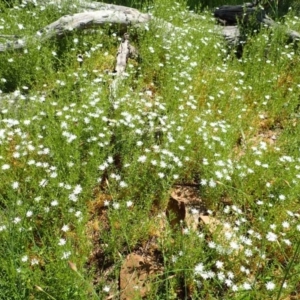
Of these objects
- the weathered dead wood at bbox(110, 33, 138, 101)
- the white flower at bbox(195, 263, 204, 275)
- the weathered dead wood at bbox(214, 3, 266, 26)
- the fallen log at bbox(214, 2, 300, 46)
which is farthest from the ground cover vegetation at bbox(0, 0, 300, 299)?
the weathered dead wood at bbox(214, 3, 266, 26)

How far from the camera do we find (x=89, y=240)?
3475 millimetres

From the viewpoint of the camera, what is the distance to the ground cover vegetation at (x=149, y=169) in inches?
124

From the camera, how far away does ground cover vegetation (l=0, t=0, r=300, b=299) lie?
3143 millimetres

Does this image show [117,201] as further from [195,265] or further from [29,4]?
[29,4]

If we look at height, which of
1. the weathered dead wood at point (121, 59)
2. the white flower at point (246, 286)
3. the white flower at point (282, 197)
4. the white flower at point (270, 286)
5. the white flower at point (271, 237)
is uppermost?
the weathered dead wood at point (121, 59)

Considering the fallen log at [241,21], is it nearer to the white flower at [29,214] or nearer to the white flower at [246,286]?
the white flower at [246,286]

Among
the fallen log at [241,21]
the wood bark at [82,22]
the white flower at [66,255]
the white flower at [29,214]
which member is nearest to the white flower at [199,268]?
the white flower at [66,255]

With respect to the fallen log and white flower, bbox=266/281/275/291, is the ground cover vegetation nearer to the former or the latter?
white flower, bbox=266/281/275/291

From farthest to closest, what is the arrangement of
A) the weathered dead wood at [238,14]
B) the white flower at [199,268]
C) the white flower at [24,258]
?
1. the weathered dead wood at [238,14]
2. the white flower at [199,268]
3. the white flower at [24,258]

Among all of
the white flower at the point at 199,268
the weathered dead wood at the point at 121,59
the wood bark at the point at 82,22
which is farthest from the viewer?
the wood bark at the point at 82,22

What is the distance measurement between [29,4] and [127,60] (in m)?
2.33

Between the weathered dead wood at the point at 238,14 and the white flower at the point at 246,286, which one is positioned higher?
the weathered dead wood at the point at 238,14

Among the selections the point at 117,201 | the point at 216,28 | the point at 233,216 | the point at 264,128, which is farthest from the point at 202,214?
the point at 216,28

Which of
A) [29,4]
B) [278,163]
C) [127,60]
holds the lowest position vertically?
[278,163]
